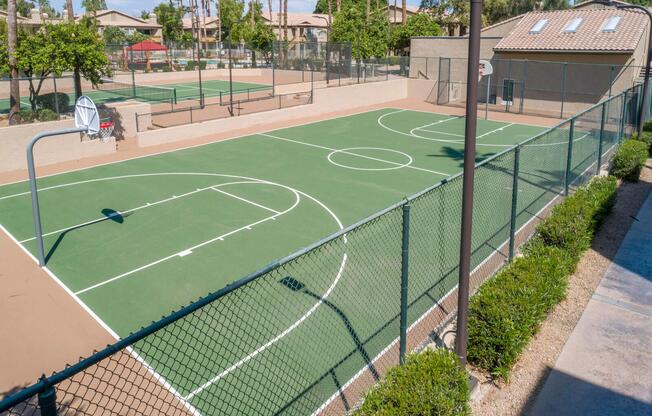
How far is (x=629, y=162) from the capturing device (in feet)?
49.6

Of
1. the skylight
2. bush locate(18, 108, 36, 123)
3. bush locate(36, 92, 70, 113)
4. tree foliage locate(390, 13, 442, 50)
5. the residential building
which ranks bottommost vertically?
bush locate(18, 108, 36, 123)

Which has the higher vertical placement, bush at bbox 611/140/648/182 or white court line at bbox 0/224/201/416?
bush at bbox 611/140/648/182

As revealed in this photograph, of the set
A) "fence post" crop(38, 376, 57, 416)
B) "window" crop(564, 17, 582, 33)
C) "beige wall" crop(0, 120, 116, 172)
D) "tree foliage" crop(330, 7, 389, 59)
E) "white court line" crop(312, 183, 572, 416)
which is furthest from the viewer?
"tree foliage" crop(330, 7, 389, 59)

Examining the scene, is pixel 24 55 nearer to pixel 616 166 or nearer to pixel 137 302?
pixel 137 302

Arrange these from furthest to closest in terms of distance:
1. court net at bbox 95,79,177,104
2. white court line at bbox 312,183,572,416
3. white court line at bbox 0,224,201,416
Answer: court net at bbox 95,79,177,104
white court line at bbox 0,224,201,416
white court line at bbox 312,183,572,416

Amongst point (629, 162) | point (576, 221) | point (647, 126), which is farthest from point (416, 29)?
point (576, 221)

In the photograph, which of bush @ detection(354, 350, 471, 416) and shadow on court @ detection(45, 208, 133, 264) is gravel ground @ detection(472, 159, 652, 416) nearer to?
bush @ detection(354, 350, 471, 416)

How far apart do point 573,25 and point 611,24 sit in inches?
84.4

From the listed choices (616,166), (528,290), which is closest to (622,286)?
(528,290)

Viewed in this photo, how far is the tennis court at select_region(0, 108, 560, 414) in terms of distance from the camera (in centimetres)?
783

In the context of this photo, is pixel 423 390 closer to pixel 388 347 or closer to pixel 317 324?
pixel 388 347

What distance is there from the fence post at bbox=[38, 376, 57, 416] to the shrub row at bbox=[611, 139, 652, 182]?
51.4 feet

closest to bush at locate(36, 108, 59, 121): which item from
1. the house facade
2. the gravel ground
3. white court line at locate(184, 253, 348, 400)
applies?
white court line at locate(184, 253, 348, 400)

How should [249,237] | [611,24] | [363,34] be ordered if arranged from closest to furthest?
[249,237]
[611,24]
[363,34]
